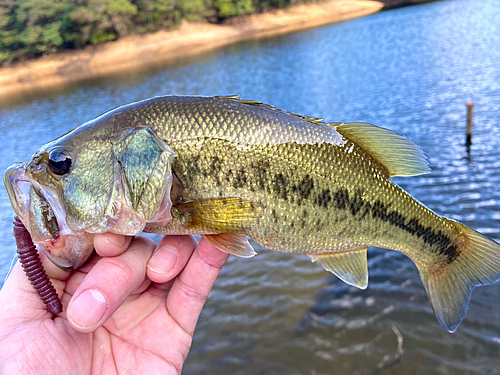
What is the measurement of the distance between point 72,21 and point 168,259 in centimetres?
5565

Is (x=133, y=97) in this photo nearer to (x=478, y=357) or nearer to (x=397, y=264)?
(x=397, y=264)

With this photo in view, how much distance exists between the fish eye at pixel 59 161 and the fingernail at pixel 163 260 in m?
0.76

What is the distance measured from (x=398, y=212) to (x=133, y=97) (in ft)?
76.0

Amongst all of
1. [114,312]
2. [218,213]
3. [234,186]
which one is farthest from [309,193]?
[114,312]

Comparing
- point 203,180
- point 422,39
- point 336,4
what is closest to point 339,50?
point 422,39

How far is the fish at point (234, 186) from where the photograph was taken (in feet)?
6.23

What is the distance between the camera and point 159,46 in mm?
48406

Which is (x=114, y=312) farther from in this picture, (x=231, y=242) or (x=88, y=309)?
(x=231, y=242)

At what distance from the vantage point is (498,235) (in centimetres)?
613

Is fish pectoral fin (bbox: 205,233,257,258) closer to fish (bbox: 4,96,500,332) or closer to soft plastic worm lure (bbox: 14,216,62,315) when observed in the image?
fish (bbox: 4,96,500,332)

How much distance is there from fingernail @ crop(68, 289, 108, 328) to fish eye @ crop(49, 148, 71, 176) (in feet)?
2.30

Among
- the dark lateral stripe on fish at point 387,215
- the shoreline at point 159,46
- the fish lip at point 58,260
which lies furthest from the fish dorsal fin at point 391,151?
the shoreline at point 159,46

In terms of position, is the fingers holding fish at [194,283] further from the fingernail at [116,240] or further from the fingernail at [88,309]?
the fingernail at [88,309]

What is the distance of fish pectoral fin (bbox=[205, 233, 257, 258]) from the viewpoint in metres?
2.08
